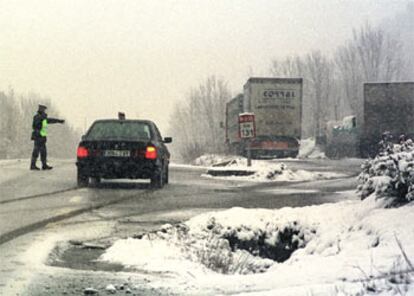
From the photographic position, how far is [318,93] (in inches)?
1094

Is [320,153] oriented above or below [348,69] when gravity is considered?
below

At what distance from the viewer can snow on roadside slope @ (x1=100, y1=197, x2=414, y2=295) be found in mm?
3990

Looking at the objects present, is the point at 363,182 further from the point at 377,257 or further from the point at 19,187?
the point at 19,187

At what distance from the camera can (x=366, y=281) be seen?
146 inches

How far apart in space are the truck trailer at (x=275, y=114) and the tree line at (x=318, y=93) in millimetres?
815

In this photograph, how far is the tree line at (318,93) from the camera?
15.7 m

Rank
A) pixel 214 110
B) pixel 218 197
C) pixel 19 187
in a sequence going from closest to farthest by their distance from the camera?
1. pixel 218 197
2. pixel 19 187
3. pixel 214 110

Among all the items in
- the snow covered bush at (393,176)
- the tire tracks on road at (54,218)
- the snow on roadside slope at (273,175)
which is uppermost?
the snow covered bush at (393,176)

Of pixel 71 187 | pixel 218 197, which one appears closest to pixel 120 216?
pixel 218 197

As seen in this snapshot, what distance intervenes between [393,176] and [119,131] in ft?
21.2

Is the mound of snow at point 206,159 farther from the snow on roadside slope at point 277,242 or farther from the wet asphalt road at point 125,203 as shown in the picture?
the snow on roadside slope at point 277,242

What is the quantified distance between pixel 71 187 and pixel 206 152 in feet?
53.6

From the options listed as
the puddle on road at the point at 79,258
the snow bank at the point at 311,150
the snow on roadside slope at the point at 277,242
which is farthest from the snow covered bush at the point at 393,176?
the snow bank at the point at 311,150

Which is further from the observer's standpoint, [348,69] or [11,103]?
[11,103]
